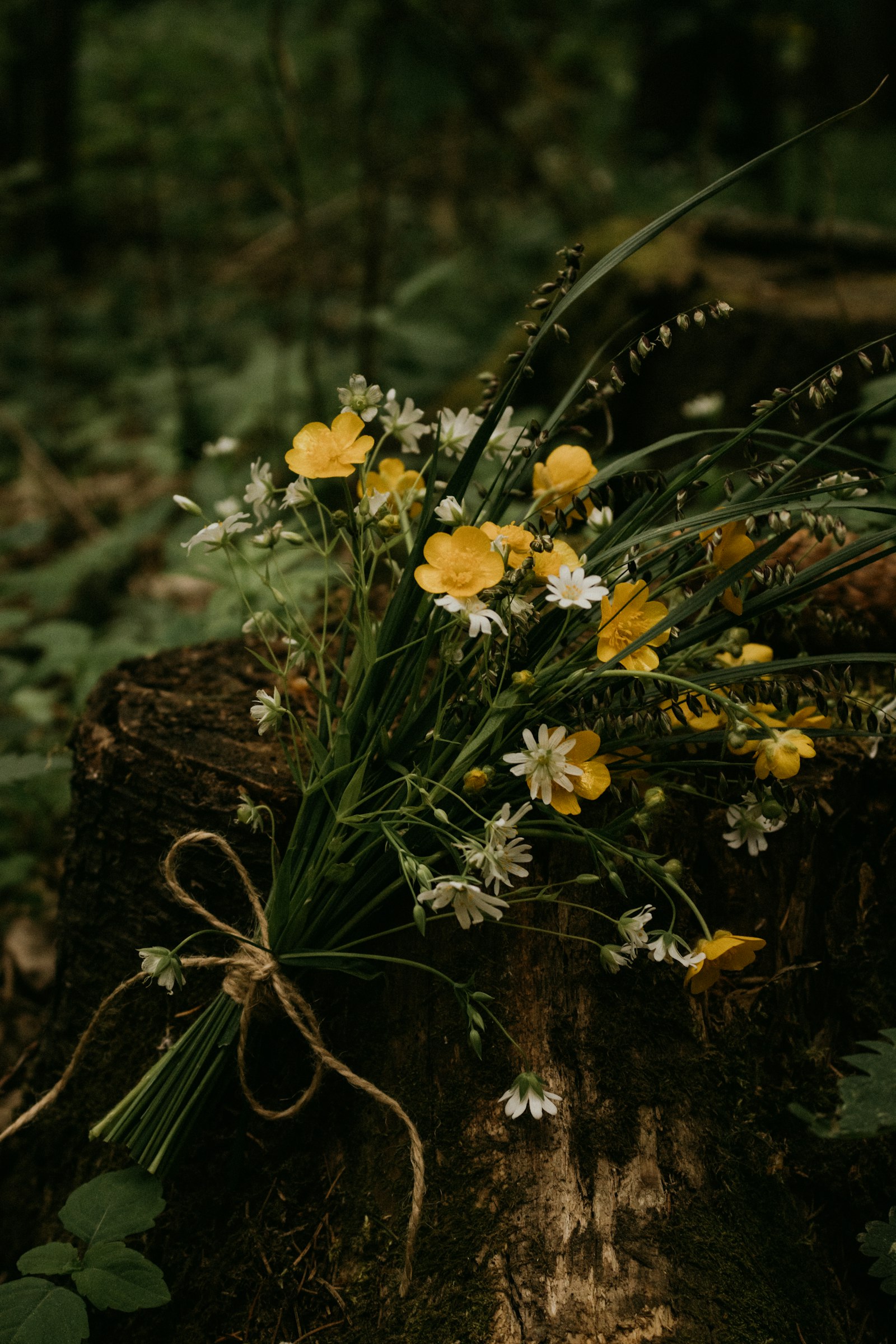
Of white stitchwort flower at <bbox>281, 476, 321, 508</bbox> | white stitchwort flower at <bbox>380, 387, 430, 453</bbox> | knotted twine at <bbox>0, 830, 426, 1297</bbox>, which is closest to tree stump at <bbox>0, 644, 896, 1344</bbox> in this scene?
knotted twine at <bbox>0, 830, 426, 1297</bbox>

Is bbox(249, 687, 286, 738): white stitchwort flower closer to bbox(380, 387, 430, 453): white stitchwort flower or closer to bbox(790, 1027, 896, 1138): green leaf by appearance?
bbox(380, 387, 430, 453): white stitchwort flower

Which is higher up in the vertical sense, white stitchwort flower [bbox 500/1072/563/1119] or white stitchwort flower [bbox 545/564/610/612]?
white stitchwort flower [bbox 545/564/610/612]

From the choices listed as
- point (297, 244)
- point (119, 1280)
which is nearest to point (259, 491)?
point (119, 1280)

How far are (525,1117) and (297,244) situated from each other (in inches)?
125

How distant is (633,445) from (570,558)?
2241 mm

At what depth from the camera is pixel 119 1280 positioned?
104cm

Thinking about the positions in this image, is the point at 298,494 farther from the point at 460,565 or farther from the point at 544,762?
the point at 544,762

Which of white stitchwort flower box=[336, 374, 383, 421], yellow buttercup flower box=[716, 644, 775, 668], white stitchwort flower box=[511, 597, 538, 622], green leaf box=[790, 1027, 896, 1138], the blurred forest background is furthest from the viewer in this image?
the blurred forest background

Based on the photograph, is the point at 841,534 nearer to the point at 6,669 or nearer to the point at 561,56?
the point at 6,669

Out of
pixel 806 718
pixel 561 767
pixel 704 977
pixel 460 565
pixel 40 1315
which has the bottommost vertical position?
pixel 40 1315

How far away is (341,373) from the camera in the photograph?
4285 mm

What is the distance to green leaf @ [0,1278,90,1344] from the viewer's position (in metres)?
0.99

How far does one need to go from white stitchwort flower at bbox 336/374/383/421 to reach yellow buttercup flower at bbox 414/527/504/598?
0.22m

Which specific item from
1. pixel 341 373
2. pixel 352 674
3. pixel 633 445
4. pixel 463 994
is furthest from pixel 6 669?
pixel 341 373
